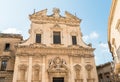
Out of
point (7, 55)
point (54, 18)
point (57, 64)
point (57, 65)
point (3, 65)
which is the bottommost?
point (57, 65)

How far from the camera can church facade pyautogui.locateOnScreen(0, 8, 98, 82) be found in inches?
789

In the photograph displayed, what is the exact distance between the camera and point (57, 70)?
20516 mm

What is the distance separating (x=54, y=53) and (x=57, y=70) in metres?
2.23

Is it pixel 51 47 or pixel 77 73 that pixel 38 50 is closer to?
pixel 51 47

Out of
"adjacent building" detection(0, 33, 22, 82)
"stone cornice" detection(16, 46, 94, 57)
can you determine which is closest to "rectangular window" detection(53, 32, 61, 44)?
"stone cornice" detection(16, 46, 94, 57)

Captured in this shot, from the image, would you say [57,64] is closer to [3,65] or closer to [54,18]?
[54,18]

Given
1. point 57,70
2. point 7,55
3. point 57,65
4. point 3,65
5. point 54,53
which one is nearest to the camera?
point 57,70

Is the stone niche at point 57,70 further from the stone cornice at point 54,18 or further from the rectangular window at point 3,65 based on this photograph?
the rectangular window at point 3,65

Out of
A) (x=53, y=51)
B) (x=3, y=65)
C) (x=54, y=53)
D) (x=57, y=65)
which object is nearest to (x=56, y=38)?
(x=53, y=51)

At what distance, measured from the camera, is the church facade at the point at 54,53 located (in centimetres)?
2005

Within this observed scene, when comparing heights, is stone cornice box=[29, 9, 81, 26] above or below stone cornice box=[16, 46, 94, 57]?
above

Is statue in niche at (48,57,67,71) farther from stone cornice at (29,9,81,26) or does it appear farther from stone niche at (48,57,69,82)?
stone cornice at (29,9,81,26)

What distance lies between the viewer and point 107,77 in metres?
23.9

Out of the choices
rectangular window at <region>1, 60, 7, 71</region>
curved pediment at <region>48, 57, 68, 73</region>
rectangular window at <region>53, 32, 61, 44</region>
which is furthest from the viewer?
→ rectangular window at <region>53, 32, 61, 44</region>
